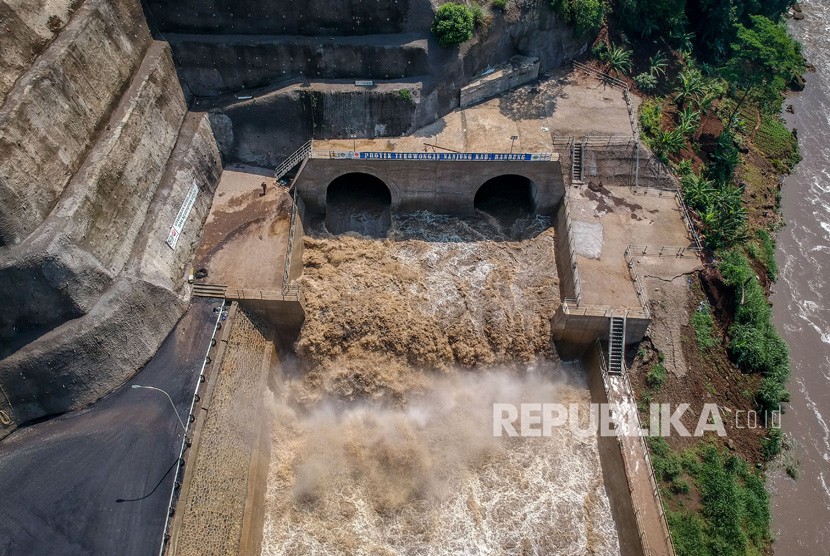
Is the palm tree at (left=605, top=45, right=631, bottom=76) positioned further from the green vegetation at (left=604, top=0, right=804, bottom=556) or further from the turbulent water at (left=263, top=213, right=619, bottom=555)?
the turbulent water at (left=263, top=213, right=619, bottom=555)

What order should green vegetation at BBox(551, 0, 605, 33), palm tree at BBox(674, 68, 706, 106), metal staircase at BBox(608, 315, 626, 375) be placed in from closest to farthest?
metal staircase at BBox(608, 315, 626, 375) < green vegetation at BBox(551, 0, 605, 33) < palm tree at BBox(674, 68, 706, 106)

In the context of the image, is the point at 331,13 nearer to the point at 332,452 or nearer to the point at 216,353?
the point at 216,353

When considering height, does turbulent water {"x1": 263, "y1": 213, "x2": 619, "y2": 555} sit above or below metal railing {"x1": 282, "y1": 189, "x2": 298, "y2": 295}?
below

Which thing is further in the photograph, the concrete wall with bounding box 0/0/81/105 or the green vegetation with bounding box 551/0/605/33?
the green vegetation with bounding box 551/0/605/33

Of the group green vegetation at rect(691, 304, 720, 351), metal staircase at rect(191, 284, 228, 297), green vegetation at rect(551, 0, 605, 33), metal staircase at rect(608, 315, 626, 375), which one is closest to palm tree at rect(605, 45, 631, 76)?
green vegetation at rect(551, 0, 605, 33)

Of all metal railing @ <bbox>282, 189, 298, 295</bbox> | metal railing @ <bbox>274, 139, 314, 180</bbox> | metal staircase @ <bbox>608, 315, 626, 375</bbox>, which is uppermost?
metal railing @ <bbox>274, 139, 314, 180</bbox>

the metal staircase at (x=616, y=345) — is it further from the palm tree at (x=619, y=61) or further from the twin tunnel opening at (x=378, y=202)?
the palm tree at (x=619, y=61)

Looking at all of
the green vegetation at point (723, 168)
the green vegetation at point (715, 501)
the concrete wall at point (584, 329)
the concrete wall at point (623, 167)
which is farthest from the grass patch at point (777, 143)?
the green vegetation at point (715, 501)

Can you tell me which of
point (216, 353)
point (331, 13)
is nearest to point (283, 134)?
point (331, 13)

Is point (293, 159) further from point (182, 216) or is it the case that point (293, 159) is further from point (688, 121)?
point (688, 121)
